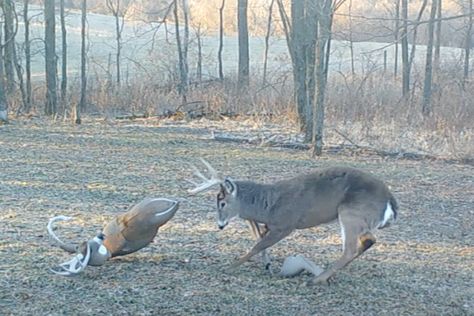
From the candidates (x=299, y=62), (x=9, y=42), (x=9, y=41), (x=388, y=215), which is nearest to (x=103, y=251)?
(x=388, y=215)

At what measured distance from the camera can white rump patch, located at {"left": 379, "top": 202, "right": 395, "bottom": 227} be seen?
6266mm

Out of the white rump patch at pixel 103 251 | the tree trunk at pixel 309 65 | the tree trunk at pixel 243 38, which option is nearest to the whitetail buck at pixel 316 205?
the white rump patch at pixel 103 251

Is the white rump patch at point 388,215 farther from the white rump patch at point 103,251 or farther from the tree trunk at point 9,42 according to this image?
the tree trunk at point 9,42

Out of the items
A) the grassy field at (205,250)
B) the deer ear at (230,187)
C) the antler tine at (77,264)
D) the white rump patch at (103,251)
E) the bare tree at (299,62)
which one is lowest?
the grassy field at (205,250)

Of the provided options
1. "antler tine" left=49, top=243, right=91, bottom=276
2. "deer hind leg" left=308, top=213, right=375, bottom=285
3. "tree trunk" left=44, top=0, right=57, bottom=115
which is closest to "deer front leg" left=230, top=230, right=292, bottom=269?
"deer hind leg" left=308, top=213, right=375, bottom=285

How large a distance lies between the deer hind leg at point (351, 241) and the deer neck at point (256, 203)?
610 millimetres

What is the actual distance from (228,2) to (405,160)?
36.4 meters

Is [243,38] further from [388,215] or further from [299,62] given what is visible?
[388,215]

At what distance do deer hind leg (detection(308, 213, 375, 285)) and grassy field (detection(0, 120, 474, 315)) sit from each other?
10cm

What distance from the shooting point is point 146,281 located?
6055mm

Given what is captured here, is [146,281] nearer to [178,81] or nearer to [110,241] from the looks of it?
[110,241]

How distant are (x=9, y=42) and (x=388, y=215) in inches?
706

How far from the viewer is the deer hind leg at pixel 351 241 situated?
6.16 meters

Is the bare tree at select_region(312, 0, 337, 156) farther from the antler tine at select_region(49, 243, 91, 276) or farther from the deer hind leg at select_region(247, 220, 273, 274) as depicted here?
the antler tine at select_region(49, 243, 91, 276)
